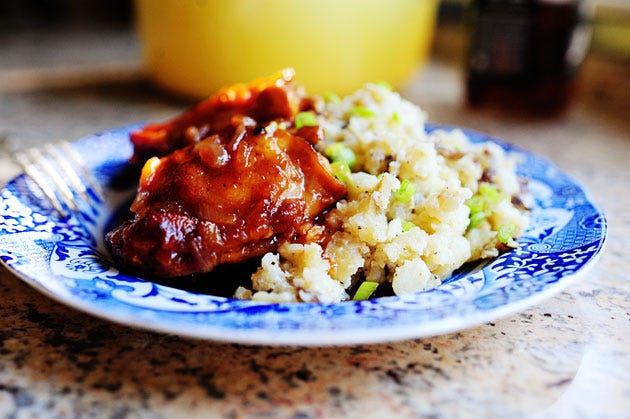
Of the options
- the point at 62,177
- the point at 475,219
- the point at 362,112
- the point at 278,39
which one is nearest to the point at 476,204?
the point at 475,219

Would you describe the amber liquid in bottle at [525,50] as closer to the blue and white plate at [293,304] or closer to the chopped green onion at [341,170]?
the blue and white plate at [293,304]

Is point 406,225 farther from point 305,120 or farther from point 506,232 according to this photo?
point 305,120

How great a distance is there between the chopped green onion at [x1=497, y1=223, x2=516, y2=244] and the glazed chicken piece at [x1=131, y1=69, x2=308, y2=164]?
1.56 ft

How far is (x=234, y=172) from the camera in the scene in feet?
3.73

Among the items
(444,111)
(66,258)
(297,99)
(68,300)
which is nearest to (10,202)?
(66,258)

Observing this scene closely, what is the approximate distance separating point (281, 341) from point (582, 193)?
84 cm

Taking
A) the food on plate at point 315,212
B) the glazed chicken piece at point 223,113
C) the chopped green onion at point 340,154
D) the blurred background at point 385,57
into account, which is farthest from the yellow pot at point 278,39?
the chopped green onion at point 340,154

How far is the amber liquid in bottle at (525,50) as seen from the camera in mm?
2184

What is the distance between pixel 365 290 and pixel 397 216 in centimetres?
16

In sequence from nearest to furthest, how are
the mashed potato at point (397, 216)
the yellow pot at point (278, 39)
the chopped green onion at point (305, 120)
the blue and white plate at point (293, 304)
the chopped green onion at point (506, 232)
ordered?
the blue and white plate at point (293, 304) → the mashed potato at point (397, 216) → the chopped green onion at point (506, 232) → the chopped green onion at point (305, 120) → the yellow pot at point (278, 39)

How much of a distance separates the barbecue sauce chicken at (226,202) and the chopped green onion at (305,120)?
6cm

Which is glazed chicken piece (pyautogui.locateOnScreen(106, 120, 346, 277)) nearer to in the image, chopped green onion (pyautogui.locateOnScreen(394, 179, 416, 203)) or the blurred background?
chopped green onion (pyautogui.locateOnScreen(394, 179, 416, 203))

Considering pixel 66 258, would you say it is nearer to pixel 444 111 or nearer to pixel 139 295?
pixel 139 295

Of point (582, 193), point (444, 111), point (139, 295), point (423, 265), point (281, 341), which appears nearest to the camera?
point (281, 341)
